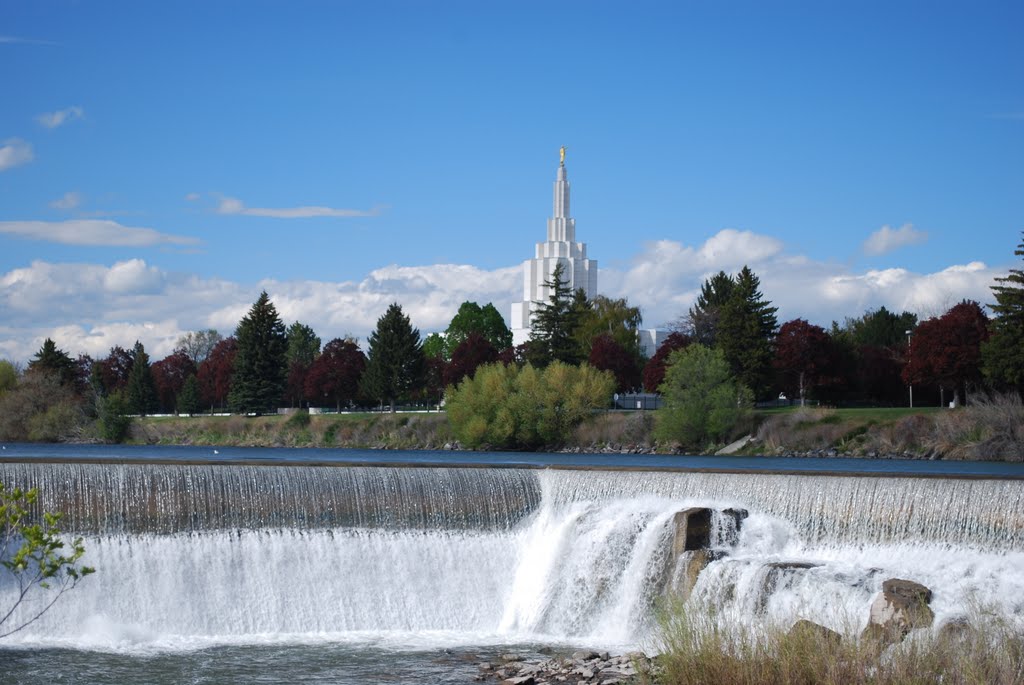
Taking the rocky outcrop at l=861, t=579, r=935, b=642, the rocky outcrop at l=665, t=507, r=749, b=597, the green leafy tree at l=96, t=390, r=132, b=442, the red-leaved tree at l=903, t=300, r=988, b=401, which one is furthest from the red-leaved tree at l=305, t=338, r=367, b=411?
the rocky outcrop at l=861, t=579, r=935, b=642

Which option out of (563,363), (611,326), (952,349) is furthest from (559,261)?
(952,349)

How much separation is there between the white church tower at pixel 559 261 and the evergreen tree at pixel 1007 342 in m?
52.8

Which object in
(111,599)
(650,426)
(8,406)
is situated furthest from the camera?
(8,406)

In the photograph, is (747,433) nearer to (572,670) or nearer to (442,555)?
(442,555)

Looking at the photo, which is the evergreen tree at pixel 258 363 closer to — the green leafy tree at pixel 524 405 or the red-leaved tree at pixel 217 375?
the red-leaved tree at pixel 217 375

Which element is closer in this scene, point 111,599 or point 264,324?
point 111,599

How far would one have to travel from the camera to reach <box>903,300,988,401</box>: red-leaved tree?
54.5 m

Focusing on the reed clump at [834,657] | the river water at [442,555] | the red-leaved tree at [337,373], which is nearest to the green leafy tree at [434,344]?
the red-leaved tree at [337,373]

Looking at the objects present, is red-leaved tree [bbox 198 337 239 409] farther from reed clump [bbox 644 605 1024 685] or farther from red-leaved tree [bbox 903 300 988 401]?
reed clump [bbox 644 605 1024 685]

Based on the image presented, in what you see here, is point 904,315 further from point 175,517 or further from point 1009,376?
point 175,517

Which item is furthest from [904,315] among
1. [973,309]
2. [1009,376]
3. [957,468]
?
[957,468]

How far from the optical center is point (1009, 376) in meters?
49.4

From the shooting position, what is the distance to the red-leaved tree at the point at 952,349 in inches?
2146

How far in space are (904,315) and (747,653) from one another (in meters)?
75.9
